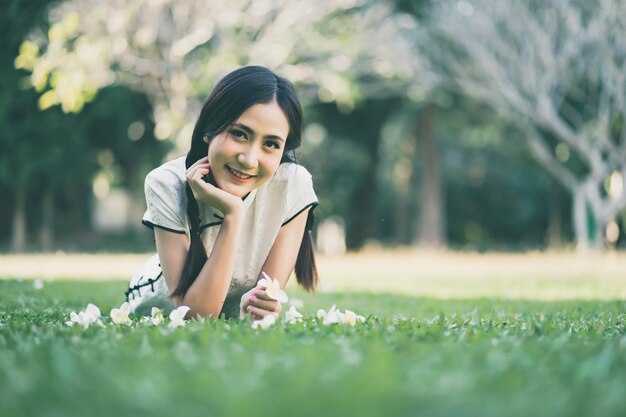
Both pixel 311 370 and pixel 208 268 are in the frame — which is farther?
pixel 208 268

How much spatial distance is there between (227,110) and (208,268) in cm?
86

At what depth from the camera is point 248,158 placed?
4.02 meters

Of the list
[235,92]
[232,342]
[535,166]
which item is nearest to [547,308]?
[235,92]

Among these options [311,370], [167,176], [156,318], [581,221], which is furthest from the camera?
[581,221]

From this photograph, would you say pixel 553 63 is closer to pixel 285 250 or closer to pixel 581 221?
pixel 581 221

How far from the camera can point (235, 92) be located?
4.14m

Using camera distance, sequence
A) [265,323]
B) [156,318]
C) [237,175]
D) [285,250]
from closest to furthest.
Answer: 1. [265,323]
2. [156,318]
3. [237,175]
4. [285,250]

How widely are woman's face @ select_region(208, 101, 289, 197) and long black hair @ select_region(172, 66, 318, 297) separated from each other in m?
0.05

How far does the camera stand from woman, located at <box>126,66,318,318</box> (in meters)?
4.07

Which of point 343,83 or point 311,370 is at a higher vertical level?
point 343,83

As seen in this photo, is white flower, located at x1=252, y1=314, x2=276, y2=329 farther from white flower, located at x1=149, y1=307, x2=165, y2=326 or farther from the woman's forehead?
the woman's forehead

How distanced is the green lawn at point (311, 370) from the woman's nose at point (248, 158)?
0.93 metres

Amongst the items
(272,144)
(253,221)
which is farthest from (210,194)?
(253,221)

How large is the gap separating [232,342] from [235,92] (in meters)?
1.73
